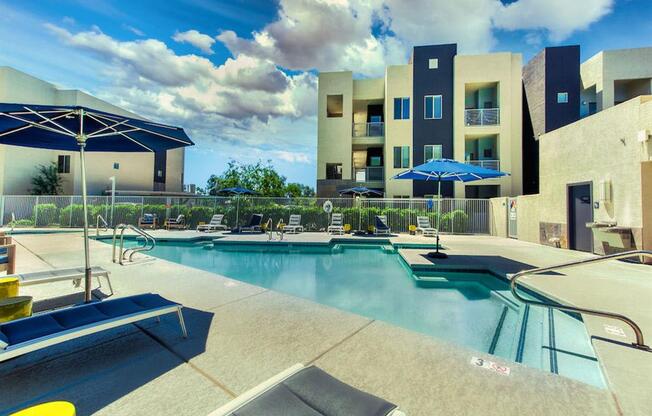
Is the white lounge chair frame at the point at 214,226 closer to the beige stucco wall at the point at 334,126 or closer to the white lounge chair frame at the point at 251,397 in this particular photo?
the beige stucco wall at the point at 334,126

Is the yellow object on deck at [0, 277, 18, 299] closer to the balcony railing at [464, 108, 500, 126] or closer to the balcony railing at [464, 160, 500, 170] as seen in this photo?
the balcony railing at [464, 160, 500, 170]

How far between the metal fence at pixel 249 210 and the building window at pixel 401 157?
3684 millimetres

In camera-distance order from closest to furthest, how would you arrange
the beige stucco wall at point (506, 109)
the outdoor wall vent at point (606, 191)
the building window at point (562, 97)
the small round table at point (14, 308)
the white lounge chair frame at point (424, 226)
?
the small round table at point (14, 308) < the outdoor wall vent at point (606, 191) < the white lounge chair frame at point (424, 226) < the building window at point (562, 97) < the beige stucco wall at point (506, 109)

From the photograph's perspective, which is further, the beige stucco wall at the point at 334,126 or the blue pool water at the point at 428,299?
the beige stucco wall at the point at 334,126

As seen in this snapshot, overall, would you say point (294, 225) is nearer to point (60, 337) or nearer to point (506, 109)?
point (60, 337)

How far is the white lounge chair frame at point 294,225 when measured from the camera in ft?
46.9

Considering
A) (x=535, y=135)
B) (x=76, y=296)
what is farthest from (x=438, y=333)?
(x=535, y=135)

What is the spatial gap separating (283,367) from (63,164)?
2920 centimetres

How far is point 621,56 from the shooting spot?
15.5 metres

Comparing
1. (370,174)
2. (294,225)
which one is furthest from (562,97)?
(294,225)

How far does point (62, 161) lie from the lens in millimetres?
22328

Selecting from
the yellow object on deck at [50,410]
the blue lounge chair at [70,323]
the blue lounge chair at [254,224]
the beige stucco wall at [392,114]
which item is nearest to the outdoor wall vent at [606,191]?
the blue lounge chair at [70,323]

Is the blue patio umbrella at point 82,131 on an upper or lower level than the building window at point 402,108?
lower

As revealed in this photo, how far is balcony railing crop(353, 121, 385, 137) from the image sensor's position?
19281mm
